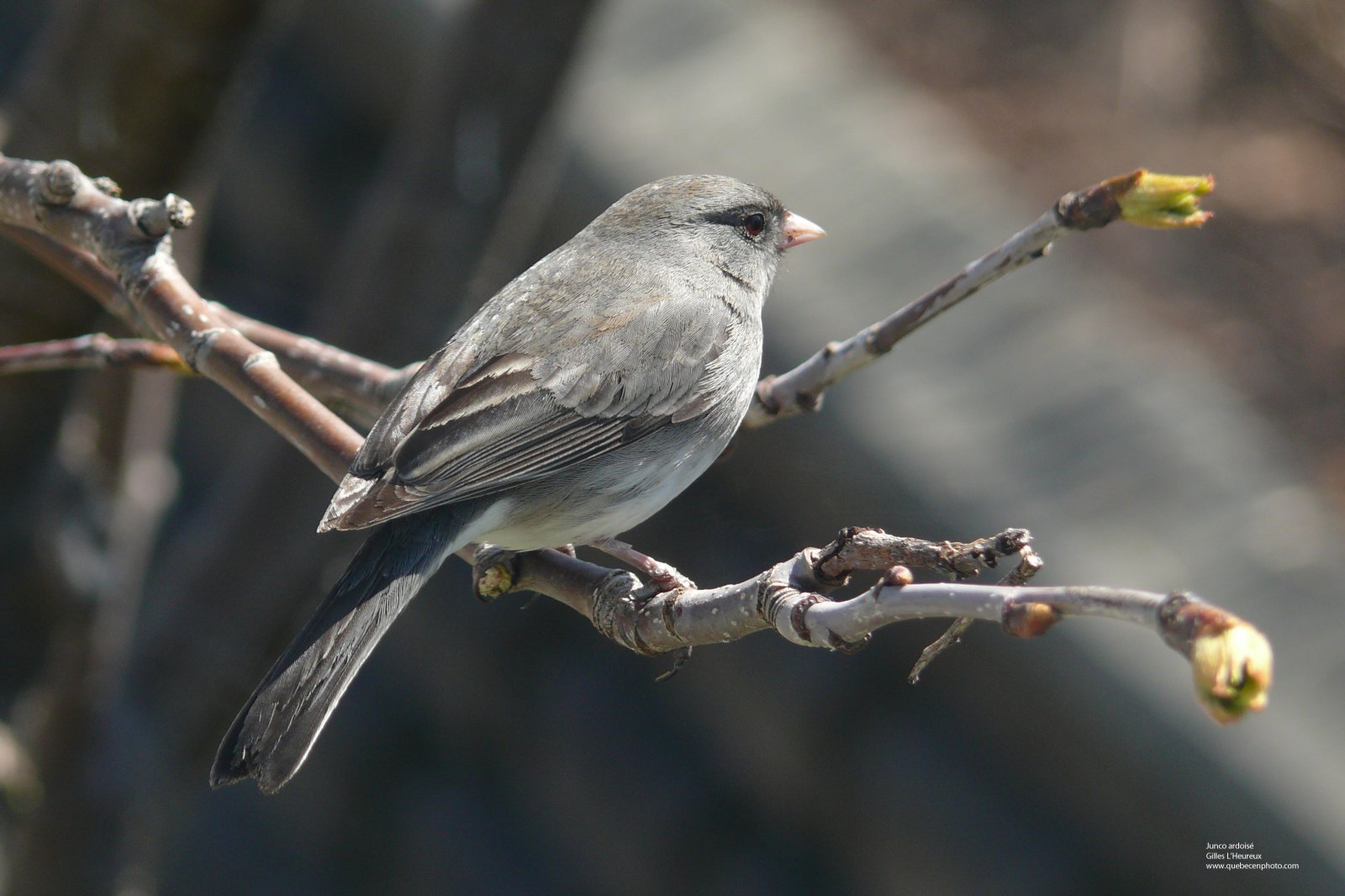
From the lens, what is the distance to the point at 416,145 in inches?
138

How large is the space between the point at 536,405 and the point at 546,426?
47 mm

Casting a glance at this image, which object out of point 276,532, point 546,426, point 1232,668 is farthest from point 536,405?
point 1232,668

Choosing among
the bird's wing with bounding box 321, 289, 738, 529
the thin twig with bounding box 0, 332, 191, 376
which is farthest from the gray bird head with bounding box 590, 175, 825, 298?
the thin twig with bounding box 0, 332, 191, 376

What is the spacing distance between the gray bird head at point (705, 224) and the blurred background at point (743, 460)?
1.34 ft

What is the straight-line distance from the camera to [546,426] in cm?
264

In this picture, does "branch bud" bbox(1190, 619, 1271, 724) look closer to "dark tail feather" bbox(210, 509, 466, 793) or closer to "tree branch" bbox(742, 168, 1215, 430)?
"tree branch" bbox(742, 168, 1215, 430)

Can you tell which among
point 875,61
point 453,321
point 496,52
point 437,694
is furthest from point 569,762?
point 875,61

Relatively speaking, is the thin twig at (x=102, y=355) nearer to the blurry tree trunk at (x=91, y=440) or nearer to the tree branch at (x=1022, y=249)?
the blurry tree trunk at (x=91, y=440)

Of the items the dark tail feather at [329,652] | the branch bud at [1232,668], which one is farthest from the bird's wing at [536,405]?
the branch bud at [1232,668]

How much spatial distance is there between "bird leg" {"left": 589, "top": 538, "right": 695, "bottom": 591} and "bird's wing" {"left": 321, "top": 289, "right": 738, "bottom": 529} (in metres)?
0.24

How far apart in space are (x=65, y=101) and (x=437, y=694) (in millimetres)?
2888

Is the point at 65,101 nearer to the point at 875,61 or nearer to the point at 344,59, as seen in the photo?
the point at 344,59

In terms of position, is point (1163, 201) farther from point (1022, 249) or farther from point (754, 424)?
point (754, 424)

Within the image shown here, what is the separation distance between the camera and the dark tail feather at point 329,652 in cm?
199
